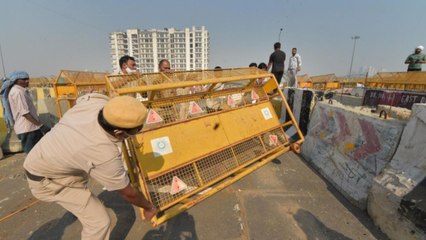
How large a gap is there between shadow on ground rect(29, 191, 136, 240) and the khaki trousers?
0.60 meters

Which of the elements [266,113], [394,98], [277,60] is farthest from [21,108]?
[394,98]

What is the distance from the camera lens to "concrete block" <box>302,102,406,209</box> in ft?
8.20

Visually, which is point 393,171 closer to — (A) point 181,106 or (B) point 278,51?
(A) point 181,106

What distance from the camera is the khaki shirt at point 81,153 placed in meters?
1.48

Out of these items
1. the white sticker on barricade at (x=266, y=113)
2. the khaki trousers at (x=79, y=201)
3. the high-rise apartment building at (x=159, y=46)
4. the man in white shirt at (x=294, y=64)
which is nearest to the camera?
the khaki trousers at (x=79, y=201)

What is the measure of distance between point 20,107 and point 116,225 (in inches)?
102

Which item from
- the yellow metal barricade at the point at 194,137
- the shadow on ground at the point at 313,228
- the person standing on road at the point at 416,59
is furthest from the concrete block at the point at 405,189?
the person standing on road at the point at 416,59

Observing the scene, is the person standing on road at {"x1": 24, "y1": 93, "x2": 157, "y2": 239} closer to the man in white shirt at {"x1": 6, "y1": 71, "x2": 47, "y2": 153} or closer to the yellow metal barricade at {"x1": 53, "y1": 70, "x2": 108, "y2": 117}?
the man in white shirt at {"x1": 6, "y1": 71, "x2": 47, "y2": 153}

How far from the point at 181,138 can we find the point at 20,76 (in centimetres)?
292

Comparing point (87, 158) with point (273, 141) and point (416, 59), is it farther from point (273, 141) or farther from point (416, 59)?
point (416, 59)

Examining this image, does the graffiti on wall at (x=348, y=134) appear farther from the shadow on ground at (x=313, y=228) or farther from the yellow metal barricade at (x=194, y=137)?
the shadow on ground at (x=313, y=228)

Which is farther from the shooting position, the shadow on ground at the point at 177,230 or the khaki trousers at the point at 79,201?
the shadow on ground at the point at 177,230

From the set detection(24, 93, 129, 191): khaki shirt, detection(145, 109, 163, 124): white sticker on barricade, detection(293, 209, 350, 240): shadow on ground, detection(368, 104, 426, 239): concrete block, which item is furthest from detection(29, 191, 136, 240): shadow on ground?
detection(368, 104, 426, 239): concrete block

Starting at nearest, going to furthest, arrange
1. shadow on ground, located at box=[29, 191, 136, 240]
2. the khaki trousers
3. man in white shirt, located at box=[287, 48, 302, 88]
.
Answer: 1. the khaki trousers
2. shadow on ground, located at box=[29, 191, 136, 240]
3. man in white shirt, located at box=[287, 48, 302, 88]
